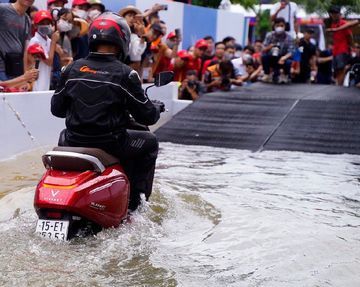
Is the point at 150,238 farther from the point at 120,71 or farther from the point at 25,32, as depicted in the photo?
the point at 25,32

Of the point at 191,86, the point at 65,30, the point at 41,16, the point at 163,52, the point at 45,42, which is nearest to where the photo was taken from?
the point at 41,16

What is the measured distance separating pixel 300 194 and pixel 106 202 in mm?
2939

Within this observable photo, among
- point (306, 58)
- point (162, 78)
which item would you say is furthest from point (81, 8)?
point (162, 78)

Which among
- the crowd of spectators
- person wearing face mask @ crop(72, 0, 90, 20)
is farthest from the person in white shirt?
person wearing face mask @ crop(72, 0, 90, 20)

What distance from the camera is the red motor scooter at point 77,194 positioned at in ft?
15.1

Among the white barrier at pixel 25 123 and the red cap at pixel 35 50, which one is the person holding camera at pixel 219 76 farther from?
the red cap at pixel 35 50

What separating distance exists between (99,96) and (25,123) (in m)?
4.33

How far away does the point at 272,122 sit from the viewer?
1091cm

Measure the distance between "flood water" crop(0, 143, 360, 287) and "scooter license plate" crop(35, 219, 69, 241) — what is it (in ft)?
0.17

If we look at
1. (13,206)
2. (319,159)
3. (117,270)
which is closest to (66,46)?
(319,159)

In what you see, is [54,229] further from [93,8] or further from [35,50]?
[93,8]

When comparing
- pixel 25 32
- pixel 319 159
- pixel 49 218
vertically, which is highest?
pixel 25 32

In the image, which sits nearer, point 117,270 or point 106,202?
point 117,270

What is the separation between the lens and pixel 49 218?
4684mm
